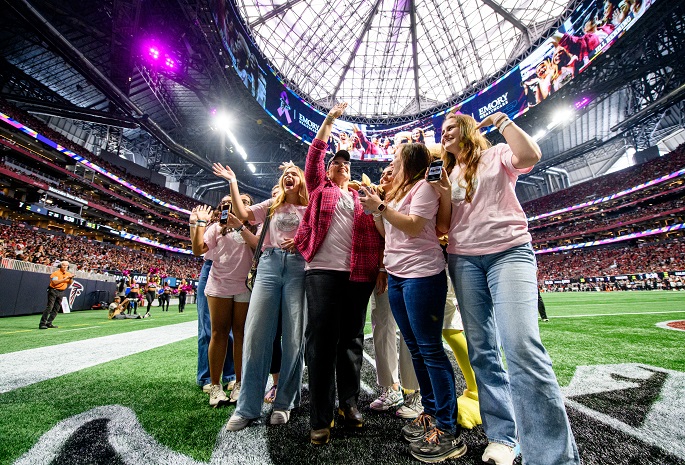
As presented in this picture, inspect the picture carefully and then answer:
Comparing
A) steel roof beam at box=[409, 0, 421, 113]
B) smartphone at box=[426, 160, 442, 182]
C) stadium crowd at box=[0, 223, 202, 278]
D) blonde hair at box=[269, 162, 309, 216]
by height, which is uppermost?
steel roof beam at box=[409, 0, 421, 113]

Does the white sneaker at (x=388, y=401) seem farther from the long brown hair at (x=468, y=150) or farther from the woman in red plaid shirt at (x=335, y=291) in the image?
the long brown hair at (x=468, y=150)

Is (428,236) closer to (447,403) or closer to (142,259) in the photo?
(447,403)

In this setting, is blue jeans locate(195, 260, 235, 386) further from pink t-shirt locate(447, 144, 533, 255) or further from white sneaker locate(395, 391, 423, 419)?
pink t-shirt locate(447, 144, 533, 255)

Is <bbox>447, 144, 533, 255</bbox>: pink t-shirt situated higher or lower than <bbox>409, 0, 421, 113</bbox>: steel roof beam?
lower

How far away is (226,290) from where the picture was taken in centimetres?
276

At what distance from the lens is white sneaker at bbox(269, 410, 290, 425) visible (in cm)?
214

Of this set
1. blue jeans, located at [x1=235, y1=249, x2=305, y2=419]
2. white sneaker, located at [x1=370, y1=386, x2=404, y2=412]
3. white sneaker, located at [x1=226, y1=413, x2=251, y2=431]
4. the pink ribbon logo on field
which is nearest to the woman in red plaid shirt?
blue jeans, located at [x1=235, y1=249, x2=305, y2=419]

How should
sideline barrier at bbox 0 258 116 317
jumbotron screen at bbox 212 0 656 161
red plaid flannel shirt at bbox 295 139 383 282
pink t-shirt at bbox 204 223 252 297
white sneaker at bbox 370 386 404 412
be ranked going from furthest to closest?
jumbotron screen at bbox 212 0 656 161
sideline barrier at bbox 0 258 116 317
pink t-shirt at bbox 204 223 252 297
white sneaker at bbox 370 386 404 412
red plaid flannel shirt at bbox 295 139 383 282

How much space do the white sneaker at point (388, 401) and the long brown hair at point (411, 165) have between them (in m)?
1.63

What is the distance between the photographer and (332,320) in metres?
2.07

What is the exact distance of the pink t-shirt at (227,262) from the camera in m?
2.78

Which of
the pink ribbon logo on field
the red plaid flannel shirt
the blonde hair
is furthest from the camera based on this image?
the pink ribbon logo on field

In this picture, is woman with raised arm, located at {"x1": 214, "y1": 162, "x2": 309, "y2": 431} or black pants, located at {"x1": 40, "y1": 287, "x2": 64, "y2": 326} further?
black pants, located at {"x1": 40, "y1": 287, "x2": 64, "y2": 326}

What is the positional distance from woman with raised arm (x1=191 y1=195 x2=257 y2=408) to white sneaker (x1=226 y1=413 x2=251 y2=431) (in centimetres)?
54
